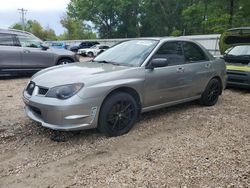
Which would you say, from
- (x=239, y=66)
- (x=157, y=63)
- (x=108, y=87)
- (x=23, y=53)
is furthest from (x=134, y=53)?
(x=23, y=53)

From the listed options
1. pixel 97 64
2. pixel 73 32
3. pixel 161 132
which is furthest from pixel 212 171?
pixel 73 32

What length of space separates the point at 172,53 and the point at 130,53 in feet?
2.65

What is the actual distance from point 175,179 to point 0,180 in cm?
191

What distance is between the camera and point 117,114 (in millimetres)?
4199

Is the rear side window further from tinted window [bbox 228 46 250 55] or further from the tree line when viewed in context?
the tree line

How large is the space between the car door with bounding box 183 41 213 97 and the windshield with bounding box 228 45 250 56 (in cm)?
309

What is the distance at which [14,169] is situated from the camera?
3.30m

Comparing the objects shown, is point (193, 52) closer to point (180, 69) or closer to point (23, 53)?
point (180, 69)

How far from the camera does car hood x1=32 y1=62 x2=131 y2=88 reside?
392cm

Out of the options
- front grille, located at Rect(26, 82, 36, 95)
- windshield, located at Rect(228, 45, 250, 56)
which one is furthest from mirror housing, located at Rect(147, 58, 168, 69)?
windshield, located at Rect(228, 45, 250, 56)

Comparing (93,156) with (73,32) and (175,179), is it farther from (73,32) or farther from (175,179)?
(73,32)

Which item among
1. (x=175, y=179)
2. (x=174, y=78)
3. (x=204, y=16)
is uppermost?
(x=204, y=16)

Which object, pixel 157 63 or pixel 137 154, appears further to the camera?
pixel 157 63

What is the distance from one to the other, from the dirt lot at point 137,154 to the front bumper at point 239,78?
2.62 metres
